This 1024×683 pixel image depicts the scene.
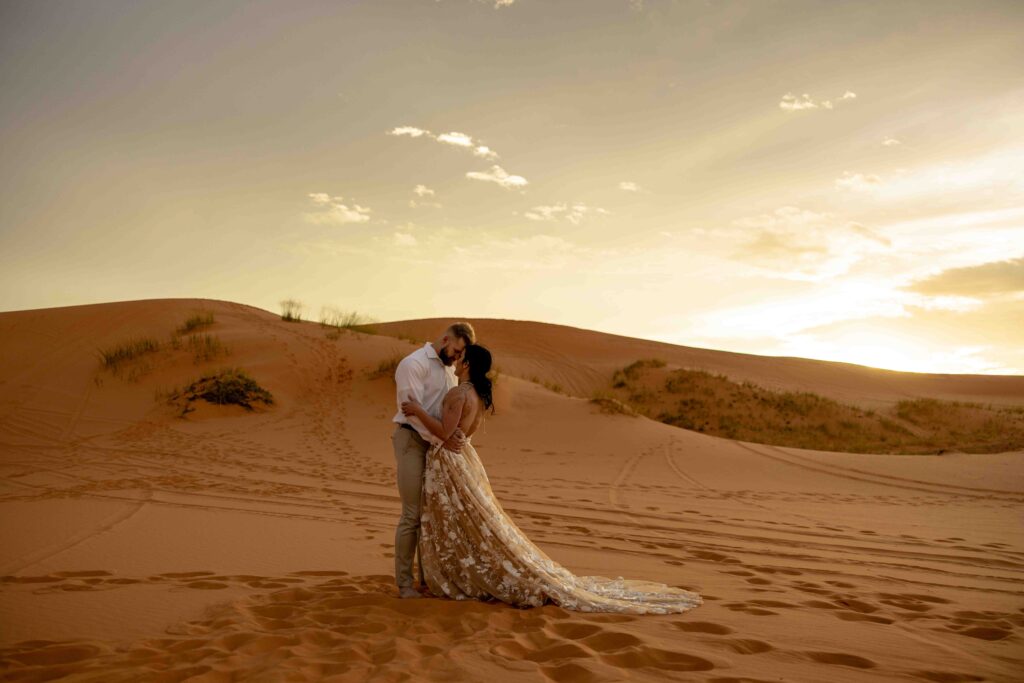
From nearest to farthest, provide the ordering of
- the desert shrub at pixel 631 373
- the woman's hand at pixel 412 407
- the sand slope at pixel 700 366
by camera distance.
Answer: the woman's hand at pixel 412 407
the desert shrub at pixel 631 373
the sand slope at pixel 700 366

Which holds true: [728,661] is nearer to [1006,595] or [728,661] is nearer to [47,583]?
[1006,595]

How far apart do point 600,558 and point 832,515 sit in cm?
451

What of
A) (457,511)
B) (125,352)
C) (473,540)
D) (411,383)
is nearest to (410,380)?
(411,383)

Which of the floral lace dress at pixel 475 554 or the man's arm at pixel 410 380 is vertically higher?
the man's arm at pixel 410 380

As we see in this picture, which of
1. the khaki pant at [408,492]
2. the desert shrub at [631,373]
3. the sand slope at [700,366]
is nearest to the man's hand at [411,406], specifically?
the khaki pant at [408,492]

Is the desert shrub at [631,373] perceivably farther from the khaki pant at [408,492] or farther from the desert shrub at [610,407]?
the khaki pant at [408,492]

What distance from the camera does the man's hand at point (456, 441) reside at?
468 centimetres

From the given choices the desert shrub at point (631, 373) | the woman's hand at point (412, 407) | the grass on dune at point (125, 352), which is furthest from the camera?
the desert shrub at point (631, 373)

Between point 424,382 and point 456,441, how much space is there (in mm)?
462

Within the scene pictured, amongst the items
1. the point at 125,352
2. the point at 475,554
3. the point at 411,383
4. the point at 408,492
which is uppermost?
the point at 125,352

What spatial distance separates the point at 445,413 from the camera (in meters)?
4.57

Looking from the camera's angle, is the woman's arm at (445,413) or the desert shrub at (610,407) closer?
the woman's arm at (445,413)

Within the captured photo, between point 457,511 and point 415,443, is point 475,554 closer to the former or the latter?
point 457,511

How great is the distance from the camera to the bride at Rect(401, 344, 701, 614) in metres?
4.55
